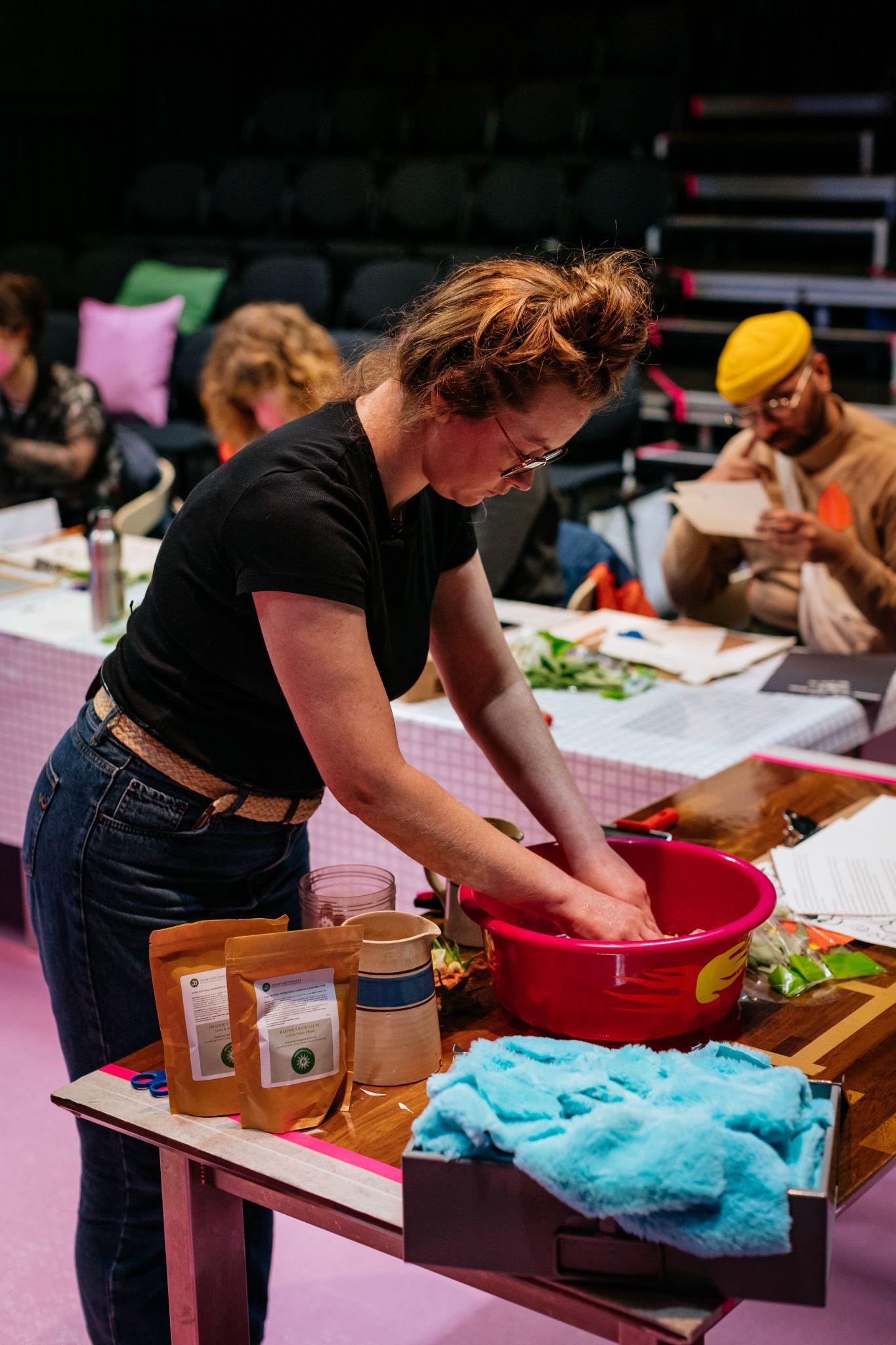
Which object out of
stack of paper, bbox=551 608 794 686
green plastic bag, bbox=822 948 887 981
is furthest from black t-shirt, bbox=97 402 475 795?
stack of paper, bbox=551 608 794 686

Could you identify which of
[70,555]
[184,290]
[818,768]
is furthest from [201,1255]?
[184,290]

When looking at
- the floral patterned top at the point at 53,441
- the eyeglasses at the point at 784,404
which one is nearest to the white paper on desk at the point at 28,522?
the floral patterned top at the point at 53,441

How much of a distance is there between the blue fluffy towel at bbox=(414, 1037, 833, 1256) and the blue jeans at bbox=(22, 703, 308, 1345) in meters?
0.47

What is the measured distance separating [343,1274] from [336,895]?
1082 millimetres

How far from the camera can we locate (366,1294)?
2111 millimetres

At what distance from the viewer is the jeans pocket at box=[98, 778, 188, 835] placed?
143cm

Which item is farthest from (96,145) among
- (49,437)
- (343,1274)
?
(343,1274)

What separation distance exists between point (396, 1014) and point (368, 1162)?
139 millimetres

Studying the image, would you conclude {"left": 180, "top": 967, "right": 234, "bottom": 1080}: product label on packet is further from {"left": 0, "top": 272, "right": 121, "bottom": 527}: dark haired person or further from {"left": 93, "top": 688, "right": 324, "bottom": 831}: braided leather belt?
{"left": 0, "top": 272, "right": 121, "bottom": 527}: dark haired person

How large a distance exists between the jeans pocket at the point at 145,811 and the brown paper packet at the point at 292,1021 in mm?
320

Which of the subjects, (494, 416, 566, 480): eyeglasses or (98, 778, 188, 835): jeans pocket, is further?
(98, 778, 188, 835): jeans pocket

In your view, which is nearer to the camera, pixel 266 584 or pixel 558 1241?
pixel 558 1241

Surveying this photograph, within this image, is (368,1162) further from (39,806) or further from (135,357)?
(135,357)

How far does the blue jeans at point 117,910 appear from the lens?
4.75 feet
